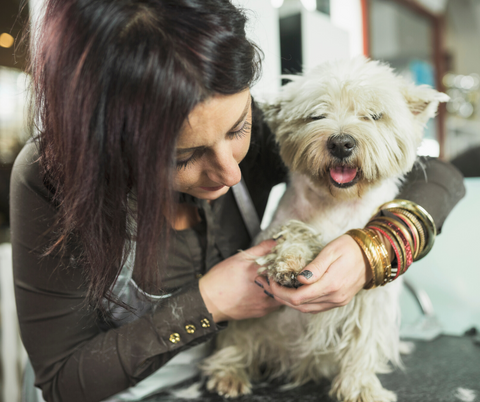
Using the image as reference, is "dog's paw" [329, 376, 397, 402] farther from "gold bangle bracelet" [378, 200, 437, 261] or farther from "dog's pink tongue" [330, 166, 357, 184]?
"dog's pink tongue" [330, 166, 357, 184]

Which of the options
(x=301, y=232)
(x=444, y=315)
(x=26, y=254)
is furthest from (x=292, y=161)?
(x=444, y=315)

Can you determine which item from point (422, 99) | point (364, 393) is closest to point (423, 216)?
point (422, 99)

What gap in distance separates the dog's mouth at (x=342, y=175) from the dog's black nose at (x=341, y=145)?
0.12ft

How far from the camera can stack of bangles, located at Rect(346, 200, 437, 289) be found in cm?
70

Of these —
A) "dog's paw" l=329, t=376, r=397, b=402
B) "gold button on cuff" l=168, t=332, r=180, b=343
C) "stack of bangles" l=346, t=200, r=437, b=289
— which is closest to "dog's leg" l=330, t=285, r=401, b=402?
"dog's paw" l=329, t=376, r=397, b=402

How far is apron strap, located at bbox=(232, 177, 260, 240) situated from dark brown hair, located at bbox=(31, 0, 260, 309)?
1.26ft

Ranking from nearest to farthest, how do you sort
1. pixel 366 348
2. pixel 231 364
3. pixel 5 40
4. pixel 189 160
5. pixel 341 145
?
pixel 189 160 < pixel 341 145 < pixel 366 348 < pixel 231 364 < pixel 5 40

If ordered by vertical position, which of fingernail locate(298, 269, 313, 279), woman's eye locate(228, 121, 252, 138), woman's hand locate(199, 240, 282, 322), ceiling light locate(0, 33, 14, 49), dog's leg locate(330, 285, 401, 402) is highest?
ceiling light locate(0, 33, 14, 49)

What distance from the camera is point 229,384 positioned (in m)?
0.91

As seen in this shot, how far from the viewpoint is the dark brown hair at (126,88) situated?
0.52 metres

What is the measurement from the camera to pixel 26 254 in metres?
0.78

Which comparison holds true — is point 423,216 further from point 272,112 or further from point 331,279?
point 272,112

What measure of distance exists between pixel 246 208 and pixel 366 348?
422 millimetres

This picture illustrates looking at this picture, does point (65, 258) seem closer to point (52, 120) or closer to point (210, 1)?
point (52, 120)
